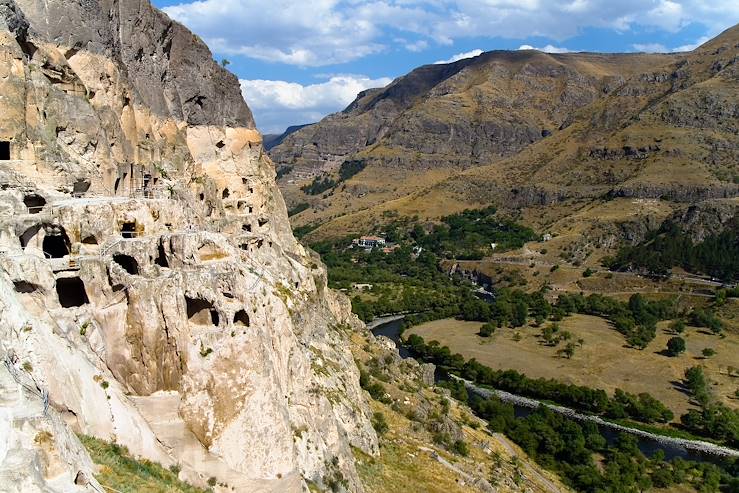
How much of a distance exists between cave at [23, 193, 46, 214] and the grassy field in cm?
8859

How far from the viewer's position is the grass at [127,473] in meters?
18.3

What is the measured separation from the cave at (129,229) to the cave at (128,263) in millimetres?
2136

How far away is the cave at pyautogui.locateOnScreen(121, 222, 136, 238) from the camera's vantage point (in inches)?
1038

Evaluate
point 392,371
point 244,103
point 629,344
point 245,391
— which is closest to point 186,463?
point 245,391

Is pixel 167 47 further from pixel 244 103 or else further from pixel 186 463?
pixel 186 463

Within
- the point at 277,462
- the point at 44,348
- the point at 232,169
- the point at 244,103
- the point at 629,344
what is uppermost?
the point at 244,103

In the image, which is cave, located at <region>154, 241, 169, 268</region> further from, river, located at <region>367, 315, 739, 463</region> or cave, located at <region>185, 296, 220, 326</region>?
river, located at <region>367, 315, 739, 463</region>

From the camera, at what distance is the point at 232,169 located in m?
62.2

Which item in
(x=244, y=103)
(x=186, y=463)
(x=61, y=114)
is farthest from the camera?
(x=244, y=103)

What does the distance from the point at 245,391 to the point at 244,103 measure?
2011 inches

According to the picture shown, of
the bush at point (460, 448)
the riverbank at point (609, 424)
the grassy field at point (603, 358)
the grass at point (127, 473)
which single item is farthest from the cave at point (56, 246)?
the grassy field at point (603, 358)

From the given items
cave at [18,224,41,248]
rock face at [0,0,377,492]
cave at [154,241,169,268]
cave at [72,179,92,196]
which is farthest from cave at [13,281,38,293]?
cave at [72,179,92,196]

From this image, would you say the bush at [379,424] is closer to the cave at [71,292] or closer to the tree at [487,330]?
the cave at [71,292]

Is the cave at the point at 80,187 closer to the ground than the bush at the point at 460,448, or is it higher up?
higher up
